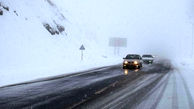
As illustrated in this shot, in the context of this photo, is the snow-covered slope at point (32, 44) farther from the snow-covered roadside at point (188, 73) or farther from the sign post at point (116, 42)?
the sign post at point (116, 42)

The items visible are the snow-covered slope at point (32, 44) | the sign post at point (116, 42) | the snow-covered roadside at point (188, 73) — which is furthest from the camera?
the sign post at point (116, 42)

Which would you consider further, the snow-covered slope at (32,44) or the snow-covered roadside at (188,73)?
the snow-covered slope at (32,44)

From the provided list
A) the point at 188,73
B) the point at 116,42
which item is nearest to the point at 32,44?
the point at 188,73

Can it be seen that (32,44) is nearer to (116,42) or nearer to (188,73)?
(188,73)

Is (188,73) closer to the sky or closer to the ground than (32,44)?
closer to the ground

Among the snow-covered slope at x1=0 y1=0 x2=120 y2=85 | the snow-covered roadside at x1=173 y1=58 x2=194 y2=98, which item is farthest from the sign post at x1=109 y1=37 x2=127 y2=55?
the snow-covered roadside at x1=173 y1=58 x2=194 y2=98

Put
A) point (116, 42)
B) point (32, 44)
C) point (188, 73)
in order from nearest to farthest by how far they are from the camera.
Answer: point (188, 73) → point (32, 44) → point (116, 42)

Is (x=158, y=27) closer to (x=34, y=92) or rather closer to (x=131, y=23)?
(x=131, y=23)

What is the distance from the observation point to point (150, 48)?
125m

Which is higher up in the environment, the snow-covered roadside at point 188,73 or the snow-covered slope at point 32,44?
the snow-covered slope at point 32,44

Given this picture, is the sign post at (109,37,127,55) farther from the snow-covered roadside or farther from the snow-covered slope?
the snow-covered roadside

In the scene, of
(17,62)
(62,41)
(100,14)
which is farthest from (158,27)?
(17,62)

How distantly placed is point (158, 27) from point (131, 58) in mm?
102751

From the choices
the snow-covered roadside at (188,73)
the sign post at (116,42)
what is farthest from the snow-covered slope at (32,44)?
the sign post at (116,42)
